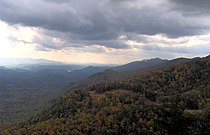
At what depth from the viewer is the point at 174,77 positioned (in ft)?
614

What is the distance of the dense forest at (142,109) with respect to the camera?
73.1 meters

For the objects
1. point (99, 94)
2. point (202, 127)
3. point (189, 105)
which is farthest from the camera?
point (99, 94)

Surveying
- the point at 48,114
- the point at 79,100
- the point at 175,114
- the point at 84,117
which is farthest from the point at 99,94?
the point at 175,114

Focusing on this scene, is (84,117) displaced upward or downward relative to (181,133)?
downward

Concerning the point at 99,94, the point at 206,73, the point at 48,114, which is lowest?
the point at 48,114

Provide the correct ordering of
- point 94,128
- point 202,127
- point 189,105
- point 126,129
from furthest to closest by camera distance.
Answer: point 189,105 < point 94,128 < point 126,129 < point 202,127

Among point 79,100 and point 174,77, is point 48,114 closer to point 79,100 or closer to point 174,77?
point 79,100

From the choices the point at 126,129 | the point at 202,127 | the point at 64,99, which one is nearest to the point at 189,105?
the point at 126,129

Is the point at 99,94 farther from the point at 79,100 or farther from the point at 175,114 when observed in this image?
the point at 175,114

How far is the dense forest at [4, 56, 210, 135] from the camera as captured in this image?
73.1m

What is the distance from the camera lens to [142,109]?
116 metres

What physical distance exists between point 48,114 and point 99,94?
37.5m

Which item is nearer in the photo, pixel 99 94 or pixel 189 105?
pixel 189 105

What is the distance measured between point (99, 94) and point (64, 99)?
80.8ft
